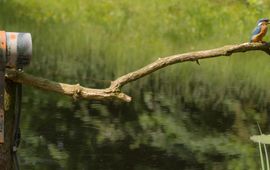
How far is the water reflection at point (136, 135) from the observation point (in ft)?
33.3

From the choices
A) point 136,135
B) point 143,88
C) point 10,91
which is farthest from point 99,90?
point 143,88

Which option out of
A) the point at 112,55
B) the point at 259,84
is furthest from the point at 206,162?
the point at 112,55

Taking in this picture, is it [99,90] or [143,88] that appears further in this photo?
[143,88]

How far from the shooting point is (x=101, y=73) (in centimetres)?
1449

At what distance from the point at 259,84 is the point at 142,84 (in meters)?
2.72

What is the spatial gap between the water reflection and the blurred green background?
0.02 metres

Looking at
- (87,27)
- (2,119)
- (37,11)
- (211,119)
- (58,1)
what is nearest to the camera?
(2,119)

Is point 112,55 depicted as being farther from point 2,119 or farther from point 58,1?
point 2,119

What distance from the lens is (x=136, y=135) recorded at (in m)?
11.5

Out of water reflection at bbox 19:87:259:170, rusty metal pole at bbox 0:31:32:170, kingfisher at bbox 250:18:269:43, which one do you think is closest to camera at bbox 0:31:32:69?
rusty metal pole at bbox 0:31:32:170

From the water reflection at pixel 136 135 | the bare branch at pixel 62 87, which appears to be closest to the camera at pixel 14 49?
the bare branch at pixel 62 87

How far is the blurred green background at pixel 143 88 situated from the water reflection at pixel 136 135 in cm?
2

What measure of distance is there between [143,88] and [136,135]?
9.10 ft

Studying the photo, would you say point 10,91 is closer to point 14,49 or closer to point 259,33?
point 14,49
